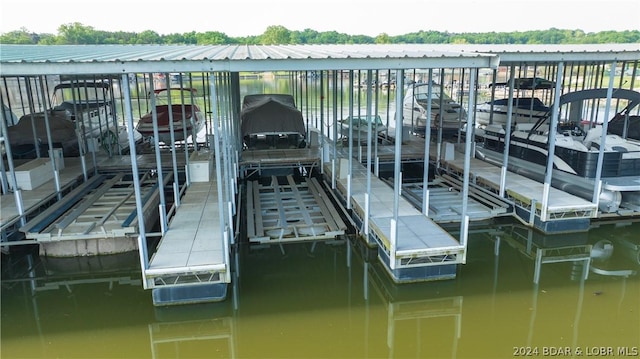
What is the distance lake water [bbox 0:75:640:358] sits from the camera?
5137 millimetres

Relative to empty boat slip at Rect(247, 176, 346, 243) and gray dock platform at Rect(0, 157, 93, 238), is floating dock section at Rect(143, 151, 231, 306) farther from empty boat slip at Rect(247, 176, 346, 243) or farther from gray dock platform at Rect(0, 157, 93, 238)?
gray dock platform at Rect(0, 157, 93, 238)

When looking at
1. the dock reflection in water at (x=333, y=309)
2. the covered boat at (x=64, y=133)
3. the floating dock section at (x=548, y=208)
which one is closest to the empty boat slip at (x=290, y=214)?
the dock reflection in water at (x=333, y=309)

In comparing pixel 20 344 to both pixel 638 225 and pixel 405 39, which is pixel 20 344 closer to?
pixel 638 225

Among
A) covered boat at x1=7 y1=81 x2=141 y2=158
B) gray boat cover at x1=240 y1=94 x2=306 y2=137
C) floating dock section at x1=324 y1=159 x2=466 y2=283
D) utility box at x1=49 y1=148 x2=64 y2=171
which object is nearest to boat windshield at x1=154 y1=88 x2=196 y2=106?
gray boat cover at x1=240 y1=94 x2=306 y2=137

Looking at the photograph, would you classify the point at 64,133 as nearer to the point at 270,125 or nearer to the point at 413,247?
the point at 270,125

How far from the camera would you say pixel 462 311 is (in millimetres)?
5801

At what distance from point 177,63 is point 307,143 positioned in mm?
8331

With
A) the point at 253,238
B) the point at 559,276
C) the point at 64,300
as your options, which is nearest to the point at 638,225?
the point at 559,276

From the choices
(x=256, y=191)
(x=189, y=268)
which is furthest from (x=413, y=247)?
(x=256, y=191)

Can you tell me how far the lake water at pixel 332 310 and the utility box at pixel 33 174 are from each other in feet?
5.25

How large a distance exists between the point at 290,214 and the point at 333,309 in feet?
9.81

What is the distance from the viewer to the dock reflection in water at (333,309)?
5160 millimetres

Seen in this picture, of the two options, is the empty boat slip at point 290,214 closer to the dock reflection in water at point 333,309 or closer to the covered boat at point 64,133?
the dock reflection in water at point 333,309

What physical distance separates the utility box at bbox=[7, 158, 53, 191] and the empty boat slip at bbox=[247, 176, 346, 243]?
415 centimetres
